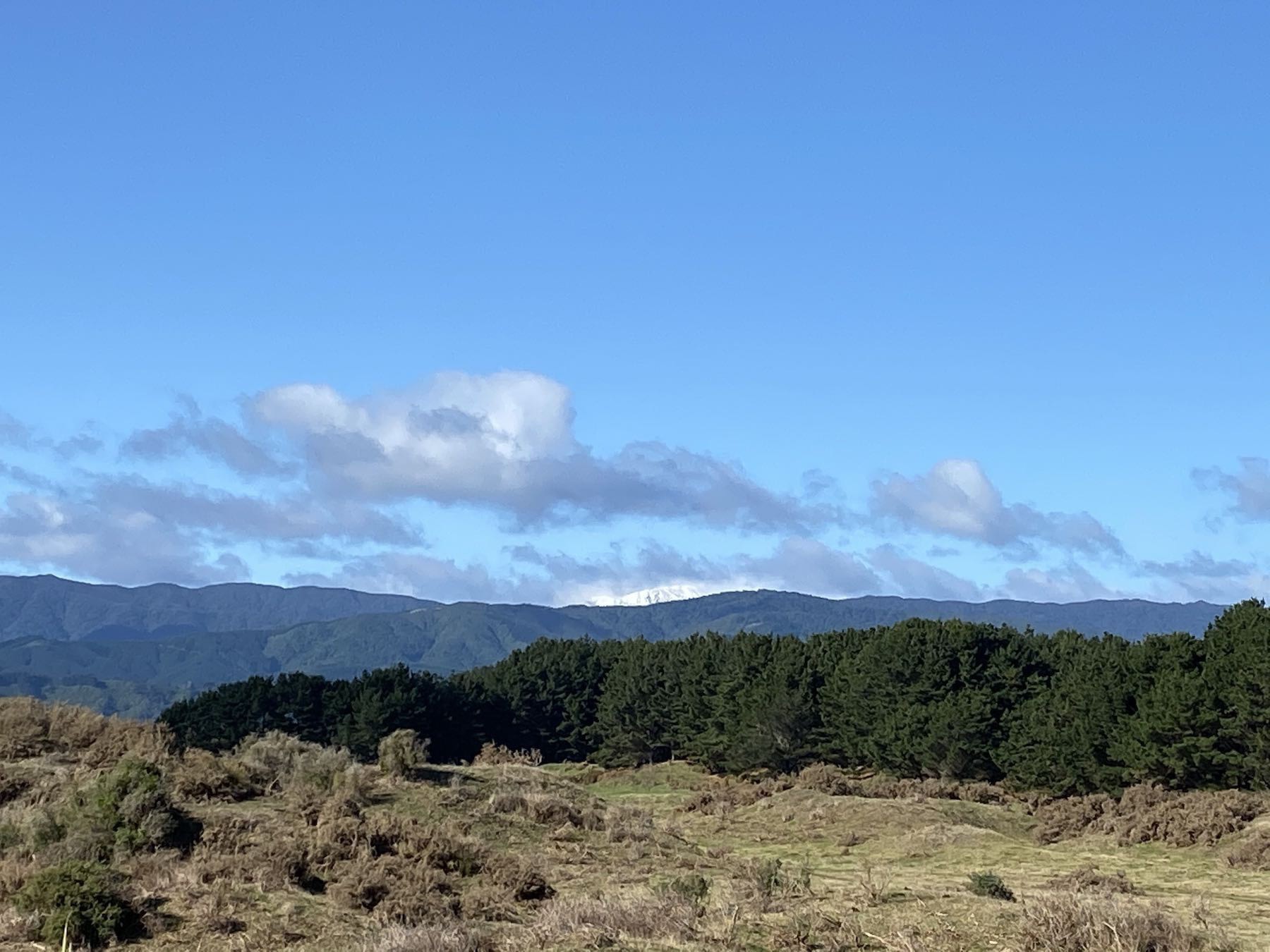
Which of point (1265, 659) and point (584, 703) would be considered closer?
point (1265, 659)

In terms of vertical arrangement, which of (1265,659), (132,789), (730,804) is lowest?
(730,804)

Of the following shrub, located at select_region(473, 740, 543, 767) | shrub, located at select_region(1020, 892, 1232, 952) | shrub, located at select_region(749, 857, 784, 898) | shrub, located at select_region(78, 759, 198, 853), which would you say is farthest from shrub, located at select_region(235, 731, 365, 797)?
→ shrub, located at select_region(473, 740, 543, 767)

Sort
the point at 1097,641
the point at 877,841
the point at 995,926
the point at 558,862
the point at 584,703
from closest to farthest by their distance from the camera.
Answer: the point at 995,926, the point at 558,862, the point at 877,841, the point at 1097,641, the point at 584,703

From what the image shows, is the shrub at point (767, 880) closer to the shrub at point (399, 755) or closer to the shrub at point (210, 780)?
the shrub at point (210, 780)

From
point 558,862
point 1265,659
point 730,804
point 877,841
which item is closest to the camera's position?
point 558,862

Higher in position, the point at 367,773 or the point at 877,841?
the point at 367,773

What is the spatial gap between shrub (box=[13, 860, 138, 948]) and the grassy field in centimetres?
7

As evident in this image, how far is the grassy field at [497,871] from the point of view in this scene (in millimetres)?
16281

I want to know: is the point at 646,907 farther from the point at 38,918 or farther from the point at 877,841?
the point at 877,841

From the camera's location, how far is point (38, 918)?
55.0 ft

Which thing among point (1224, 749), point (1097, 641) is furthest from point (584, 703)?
point (1224, 749)

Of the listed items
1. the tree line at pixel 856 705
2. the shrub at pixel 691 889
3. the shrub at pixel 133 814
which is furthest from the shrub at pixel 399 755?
the tree line at pixel 856 705

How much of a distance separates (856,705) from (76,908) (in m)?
57.1

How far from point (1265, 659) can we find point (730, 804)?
2330cm
